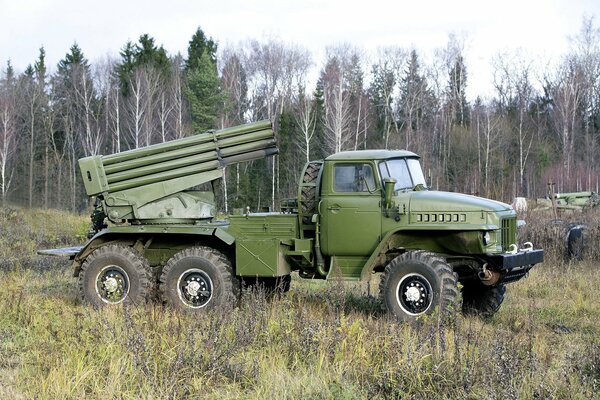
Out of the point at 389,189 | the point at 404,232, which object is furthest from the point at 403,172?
the point at 404,232

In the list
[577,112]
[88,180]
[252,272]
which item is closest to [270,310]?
[252,272]

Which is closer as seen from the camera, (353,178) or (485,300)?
(353,178)

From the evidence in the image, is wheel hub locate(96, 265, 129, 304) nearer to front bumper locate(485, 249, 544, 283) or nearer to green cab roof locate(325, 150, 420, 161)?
green cab roof locate(325, 150, 420, 161)

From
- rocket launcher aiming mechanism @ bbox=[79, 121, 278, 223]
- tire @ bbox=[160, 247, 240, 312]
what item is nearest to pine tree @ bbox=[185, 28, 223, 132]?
rocket launcher aiming mechanism @ bbox=[79, 121, 278, 223]

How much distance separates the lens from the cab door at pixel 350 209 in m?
9.35

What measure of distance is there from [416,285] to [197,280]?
2905mm

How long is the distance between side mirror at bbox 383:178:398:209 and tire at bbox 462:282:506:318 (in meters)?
1.75

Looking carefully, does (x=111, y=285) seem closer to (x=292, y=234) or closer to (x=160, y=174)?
(x=160, y=174)

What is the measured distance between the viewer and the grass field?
5641mm

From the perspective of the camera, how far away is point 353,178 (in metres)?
9.48

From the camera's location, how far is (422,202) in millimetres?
9148

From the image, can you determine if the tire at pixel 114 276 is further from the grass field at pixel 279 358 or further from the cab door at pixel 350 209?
the cab door at pixel 350 209

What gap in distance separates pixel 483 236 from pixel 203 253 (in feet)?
11.8

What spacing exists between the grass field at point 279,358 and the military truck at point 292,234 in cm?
74
